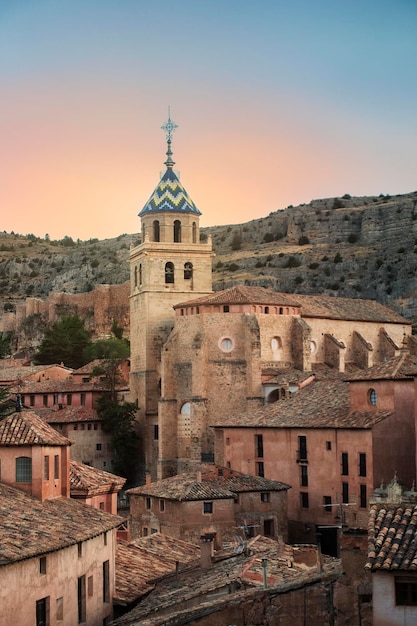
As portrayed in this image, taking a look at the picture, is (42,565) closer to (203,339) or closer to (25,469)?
(25,469)

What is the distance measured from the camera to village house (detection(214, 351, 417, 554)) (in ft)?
144

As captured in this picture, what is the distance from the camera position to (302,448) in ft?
162

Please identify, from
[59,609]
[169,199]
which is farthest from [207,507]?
[169,199]

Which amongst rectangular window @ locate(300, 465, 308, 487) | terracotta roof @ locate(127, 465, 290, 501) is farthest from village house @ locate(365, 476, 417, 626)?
rectangular window @ locate(300, 465, 308, 487)

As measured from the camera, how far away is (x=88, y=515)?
29422 mm

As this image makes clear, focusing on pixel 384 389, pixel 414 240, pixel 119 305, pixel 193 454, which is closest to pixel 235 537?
pixel 384 389

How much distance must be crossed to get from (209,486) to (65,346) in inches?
2130

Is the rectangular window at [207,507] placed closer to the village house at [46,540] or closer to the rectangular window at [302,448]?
the rectangular window at [302,448]

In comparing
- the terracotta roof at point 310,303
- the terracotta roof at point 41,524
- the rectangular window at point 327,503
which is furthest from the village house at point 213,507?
the terracotta roof at point 310,303

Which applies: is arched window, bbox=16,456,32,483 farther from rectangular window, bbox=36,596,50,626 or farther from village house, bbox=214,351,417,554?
village house, bbox=214,351,417,554

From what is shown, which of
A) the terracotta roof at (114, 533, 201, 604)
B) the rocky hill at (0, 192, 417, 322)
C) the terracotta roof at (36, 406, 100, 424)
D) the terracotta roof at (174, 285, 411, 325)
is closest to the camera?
the terracotta roof at (114, 533, 201, 604)

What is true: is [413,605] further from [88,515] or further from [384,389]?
[384,389]

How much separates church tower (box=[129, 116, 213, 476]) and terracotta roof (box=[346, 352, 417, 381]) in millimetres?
26942

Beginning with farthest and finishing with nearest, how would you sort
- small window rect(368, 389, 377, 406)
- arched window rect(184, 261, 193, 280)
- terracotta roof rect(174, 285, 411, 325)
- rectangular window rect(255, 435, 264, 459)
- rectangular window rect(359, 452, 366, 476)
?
arched window rect(184, 261, 193, 280), terracotta roof rect(174, 285, 411, 325), rectangular window rect(255, 435, 264, 459), small window rect(368, 389, 377, 406), rectangular window rect(359, 452, 366, 476)
